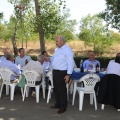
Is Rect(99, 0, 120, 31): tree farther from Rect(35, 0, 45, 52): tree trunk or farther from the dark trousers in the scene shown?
the dark trousers

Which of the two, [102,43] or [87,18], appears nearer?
[102,43]

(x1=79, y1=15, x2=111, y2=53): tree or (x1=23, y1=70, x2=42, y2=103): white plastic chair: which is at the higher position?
(x1=79, y1=15, x2=111, y2=53): tree

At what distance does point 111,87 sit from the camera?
5.86m

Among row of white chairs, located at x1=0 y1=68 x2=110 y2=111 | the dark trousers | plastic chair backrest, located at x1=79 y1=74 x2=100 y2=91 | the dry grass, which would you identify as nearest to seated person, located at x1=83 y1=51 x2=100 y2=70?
row of white chairs, located at x1=0 y1=68 x2=110 y2=111

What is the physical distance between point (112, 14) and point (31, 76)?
8.74 meters

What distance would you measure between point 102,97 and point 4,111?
2.10m

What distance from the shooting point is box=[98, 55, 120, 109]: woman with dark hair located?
5824 millimetres

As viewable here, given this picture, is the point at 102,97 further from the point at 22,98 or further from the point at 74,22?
the point at 74,22

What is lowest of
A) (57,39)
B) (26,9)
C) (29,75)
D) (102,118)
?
(102,118)

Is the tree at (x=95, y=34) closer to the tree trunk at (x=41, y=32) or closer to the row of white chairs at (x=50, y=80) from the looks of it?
the tree trunk at (x=41, y=32)

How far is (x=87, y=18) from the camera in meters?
36.0

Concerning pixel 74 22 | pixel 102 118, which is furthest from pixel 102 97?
pixel 74 22

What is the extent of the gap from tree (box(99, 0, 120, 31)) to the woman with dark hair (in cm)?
837

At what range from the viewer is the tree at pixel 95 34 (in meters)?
33.0
